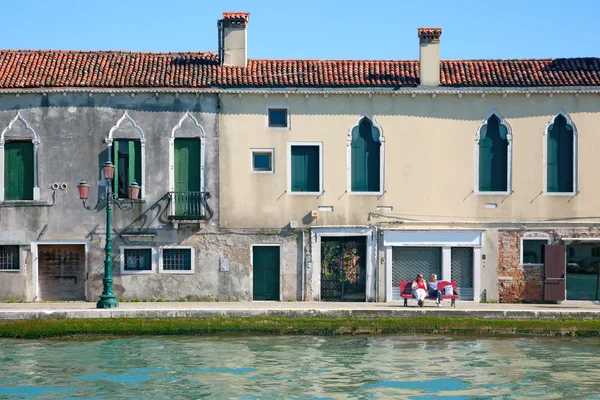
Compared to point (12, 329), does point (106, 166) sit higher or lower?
higher

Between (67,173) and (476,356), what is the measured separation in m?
12.6

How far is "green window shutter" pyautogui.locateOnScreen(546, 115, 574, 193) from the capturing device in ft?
98.8

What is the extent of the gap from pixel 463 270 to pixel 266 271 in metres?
5.38

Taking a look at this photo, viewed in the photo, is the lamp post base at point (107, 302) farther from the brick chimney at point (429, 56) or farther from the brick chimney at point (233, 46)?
the brick chimney at point (429, 56)

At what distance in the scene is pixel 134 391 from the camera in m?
19.9

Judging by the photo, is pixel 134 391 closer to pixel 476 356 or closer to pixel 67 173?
pixel 476 356

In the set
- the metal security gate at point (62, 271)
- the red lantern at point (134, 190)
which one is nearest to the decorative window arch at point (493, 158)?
the red lantern at point (134, 190)

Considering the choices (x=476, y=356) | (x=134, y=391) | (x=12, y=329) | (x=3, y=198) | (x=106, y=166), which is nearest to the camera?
(x=134, y=391)

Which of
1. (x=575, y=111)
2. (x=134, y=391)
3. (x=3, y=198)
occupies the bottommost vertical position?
(x=134, y=391)

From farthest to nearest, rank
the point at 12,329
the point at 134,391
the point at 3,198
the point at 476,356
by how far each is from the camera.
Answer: the point at 3,198 < the point at 12,329 < the point at 476,356 < the point at 134,391

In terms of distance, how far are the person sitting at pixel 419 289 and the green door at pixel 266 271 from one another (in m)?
4.03

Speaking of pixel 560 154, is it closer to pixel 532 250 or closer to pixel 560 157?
pixel 560 157

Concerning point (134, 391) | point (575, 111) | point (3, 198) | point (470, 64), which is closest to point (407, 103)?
point (470, 64)

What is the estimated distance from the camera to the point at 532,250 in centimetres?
3009
